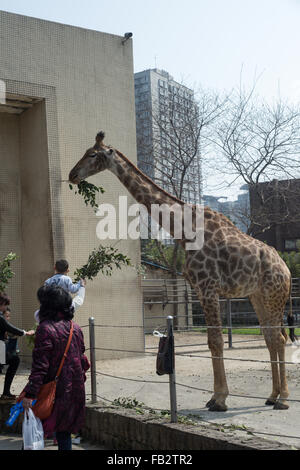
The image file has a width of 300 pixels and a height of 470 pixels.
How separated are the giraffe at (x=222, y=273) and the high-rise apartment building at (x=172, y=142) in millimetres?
12039

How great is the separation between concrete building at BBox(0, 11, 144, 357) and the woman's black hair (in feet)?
20.1

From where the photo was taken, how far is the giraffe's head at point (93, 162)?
704 cm

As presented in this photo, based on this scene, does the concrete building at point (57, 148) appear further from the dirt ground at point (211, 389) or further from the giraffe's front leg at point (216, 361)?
the giraffe's front leg at point (216, 361)

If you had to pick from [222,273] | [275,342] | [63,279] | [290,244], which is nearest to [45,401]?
[63,279]

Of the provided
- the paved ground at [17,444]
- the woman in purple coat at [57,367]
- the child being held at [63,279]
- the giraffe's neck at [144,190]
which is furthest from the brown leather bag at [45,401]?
the giraffe's neck at [144,190]

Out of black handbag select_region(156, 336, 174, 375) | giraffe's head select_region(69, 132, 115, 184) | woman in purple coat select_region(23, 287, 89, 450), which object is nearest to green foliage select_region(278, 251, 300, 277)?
giraffe's head select_region(69, 132, 115, 184)

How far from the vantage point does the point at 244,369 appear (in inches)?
367

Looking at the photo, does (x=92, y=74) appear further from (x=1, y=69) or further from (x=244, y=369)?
(x=244, y=369)

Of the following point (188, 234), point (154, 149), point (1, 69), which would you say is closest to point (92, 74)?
point (1, 69)

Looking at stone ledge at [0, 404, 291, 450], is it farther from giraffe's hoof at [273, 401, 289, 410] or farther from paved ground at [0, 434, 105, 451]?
giraffe's hoof at [273, 401, 289, 410]

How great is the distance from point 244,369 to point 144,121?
45.0 feet

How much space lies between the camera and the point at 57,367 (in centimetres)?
392

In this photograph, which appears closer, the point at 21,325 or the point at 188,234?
the point at 188,234

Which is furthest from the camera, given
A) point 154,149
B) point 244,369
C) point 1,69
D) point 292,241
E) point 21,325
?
point 292,241
